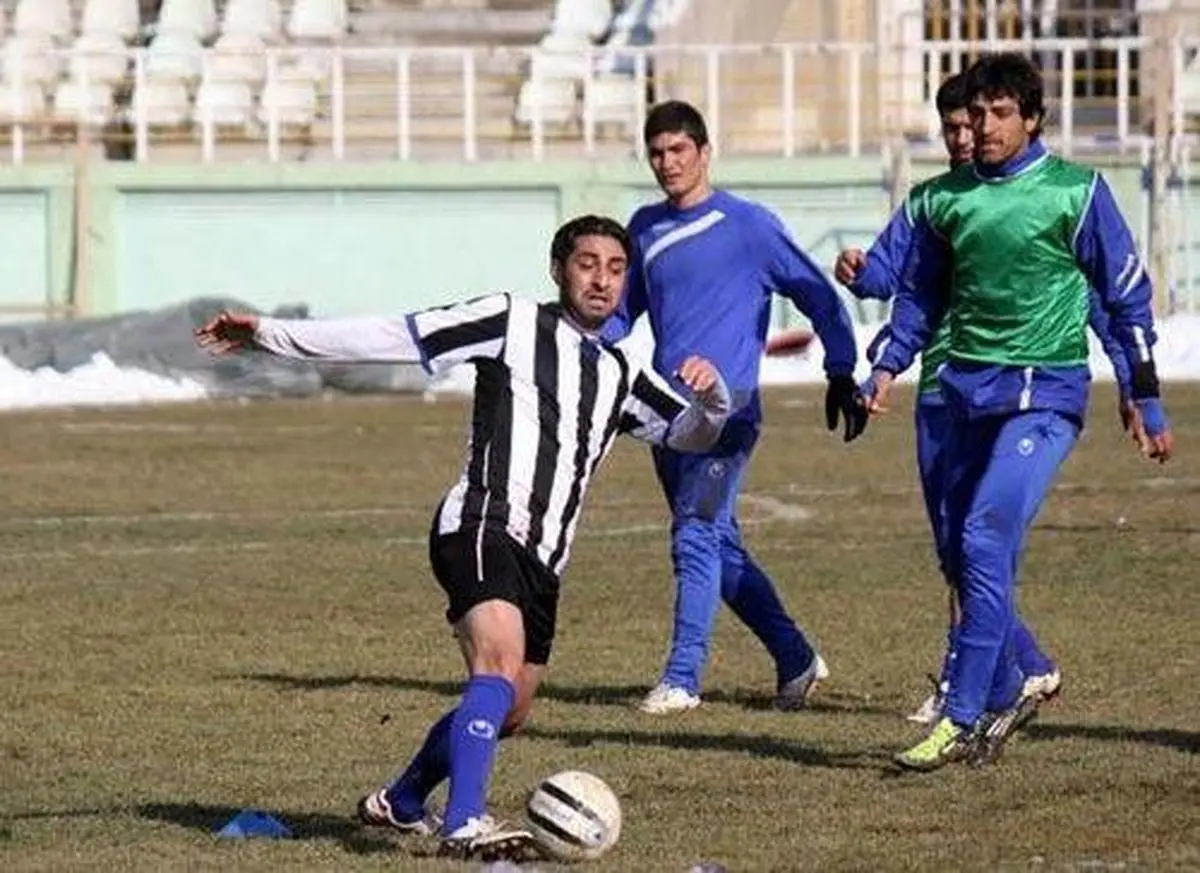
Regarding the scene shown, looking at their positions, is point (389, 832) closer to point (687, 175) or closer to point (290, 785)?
point (290, 785)

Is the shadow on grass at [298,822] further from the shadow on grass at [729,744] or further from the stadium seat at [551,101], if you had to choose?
the stadium seat at [551,101]

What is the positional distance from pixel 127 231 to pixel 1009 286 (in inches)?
880

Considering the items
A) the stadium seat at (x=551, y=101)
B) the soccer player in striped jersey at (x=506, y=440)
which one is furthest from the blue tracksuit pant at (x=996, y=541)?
the stadium seat at (x=551, y=101)

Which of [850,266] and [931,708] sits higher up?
[850,266]

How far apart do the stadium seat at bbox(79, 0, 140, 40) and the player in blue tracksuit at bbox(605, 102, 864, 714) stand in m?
24.5

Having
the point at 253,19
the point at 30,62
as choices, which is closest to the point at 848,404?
the point at 30,62

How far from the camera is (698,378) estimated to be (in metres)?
10.4

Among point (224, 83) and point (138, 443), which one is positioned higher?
point (224, 83)

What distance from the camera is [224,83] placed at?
3519cm

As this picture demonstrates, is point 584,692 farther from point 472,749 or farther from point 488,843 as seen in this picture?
point 488,843

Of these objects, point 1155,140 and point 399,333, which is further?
point 1155,140

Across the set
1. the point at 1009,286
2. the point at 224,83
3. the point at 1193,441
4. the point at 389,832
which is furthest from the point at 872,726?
the point at 224,83

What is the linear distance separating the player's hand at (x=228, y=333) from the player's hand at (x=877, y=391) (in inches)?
113

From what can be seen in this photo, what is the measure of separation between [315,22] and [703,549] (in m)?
24.5
